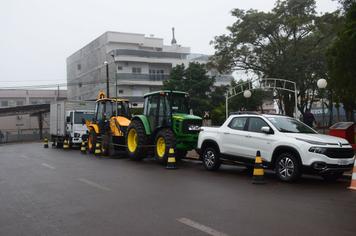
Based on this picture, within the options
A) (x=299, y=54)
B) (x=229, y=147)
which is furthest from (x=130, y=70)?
(x=229, y=147)

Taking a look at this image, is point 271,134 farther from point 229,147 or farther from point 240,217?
point 240,217

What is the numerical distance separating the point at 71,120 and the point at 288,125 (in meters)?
16.9

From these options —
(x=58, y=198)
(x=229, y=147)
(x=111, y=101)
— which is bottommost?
(x=58, y=198)

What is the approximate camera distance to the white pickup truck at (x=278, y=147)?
8.51 m

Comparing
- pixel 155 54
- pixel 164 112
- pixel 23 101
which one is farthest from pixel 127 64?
pixel 164 112

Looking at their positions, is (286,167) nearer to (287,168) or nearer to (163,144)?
(287,168)

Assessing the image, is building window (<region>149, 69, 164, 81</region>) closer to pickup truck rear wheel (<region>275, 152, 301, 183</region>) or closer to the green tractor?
the green tractor

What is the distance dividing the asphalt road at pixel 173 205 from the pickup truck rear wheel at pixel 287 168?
201 millimetres

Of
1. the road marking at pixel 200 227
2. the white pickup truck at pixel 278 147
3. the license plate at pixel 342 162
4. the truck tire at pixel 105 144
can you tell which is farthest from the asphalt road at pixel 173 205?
the truck tire at pixel 105 144

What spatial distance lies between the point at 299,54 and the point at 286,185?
23.2 metres

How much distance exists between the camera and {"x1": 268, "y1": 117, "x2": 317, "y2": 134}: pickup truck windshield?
31.7 feet

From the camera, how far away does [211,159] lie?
11352 mm

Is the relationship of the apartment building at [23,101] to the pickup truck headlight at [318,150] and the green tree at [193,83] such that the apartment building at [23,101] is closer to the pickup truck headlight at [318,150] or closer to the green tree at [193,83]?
the green tree at [193,83]

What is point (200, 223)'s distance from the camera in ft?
17.9
